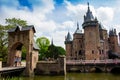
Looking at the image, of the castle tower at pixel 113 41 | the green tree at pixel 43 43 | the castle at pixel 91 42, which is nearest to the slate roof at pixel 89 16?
the castle at pixel 91 42

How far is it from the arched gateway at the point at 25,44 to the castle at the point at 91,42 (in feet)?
73.5

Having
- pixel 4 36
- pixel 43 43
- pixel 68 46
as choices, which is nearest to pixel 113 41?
pixel 68 46

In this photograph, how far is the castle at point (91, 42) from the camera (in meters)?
46.5

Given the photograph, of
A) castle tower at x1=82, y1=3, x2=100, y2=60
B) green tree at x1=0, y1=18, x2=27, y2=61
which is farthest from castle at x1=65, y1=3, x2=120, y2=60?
green tree at x1=0, y1=18, x2=27, y2=61

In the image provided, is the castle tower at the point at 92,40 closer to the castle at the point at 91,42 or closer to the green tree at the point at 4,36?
the castle at the point at 91,42

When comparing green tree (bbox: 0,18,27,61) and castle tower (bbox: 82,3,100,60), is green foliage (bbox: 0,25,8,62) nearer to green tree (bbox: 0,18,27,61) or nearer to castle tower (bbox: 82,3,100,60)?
green tree (bbox: 0,18,27,61)

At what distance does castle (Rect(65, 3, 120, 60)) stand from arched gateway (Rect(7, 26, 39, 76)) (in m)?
22.4

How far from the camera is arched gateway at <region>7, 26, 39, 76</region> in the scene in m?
26.2

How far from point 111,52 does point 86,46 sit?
1112 cm

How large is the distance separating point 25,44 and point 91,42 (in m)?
24.6

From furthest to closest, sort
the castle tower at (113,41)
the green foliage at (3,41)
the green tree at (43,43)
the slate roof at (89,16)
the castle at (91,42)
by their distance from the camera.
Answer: the green tree at (43,43)
the castle tower at (113,41)
the slate roof at (89,16)
the castle at (91,42)
the green foliage at (3,41)

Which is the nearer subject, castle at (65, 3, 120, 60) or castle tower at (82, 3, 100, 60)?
castle tower at (82, 3, 100, 60)

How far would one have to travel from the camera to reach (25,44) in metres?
26.7

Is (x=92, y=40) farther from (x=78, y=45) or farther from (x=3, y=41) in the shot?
(x=3, y=41)
